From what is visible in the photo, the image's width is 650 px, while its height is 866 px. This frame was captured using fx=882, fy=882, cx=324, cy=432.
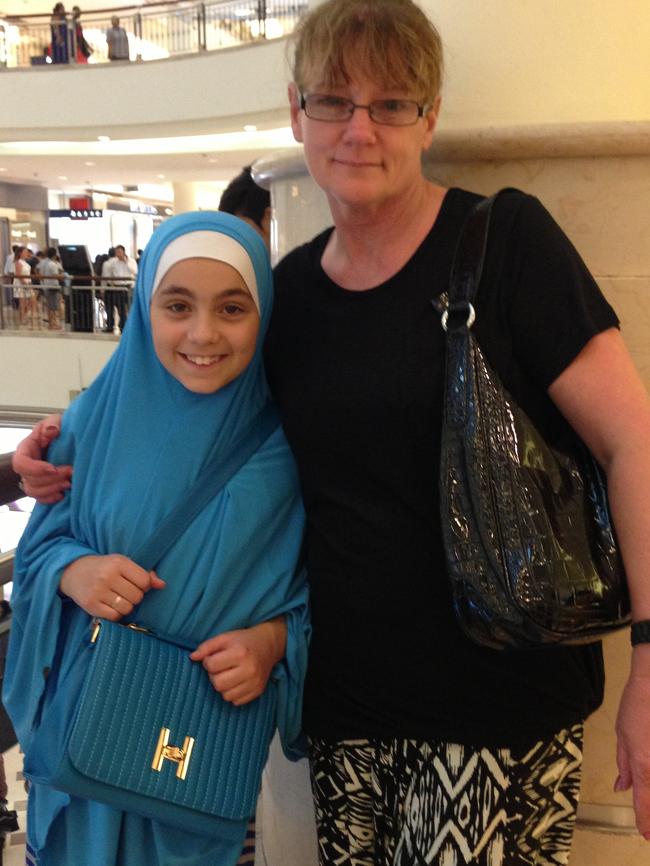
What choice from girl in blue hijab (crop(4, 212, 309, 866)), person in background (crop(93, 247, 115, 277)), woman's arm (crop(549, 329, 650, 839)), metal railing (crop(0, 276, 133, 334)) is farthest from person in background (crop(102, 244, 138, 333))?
woman's arm (crop(549, 329, 650, 839))

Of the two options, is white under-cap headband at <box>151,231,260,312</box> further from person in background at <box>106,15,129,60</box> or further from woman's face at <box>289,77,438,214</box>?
person in background at <box>106,15,129,60</box>

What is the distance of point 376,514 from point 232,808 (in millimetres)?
596

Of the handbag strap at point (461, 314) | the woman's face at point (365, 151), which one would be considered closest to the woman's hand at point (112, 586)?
the handbag strap at point (461, 314)

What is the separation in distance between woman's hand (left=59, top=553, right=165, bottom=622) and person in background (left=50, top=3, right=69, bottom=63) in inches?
695

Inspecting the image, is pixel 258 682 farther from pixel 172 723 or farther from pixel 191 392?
pixel 191 392

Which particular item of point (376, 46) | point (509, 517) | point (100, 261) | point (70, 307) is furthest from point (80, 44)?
point (509, 517)

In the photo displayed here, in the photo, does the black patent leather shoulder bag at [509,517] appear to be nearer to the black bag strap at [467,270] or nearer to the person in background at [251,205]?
the black bag strap at [467,270]

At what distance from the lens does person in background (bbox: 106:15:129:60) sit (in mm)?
16281

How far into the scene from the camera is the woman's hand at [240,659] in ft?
5.12

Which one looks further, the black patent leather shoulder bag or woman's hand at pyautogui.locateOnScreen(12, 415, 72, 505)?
woman's hand at pyautogui.locateOnScreen(12, 415, 72, 505)

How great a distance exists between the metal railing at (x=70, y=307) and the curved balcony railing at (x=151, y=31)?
4247 mm

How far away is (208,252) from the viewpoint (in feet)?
5.15

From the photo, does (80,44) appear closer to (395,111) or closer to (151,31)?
(151,31)

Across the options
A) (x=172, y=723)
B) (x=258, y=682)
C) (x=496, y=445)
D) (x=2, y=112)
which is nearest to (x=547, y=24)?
(x=496, y=445)
